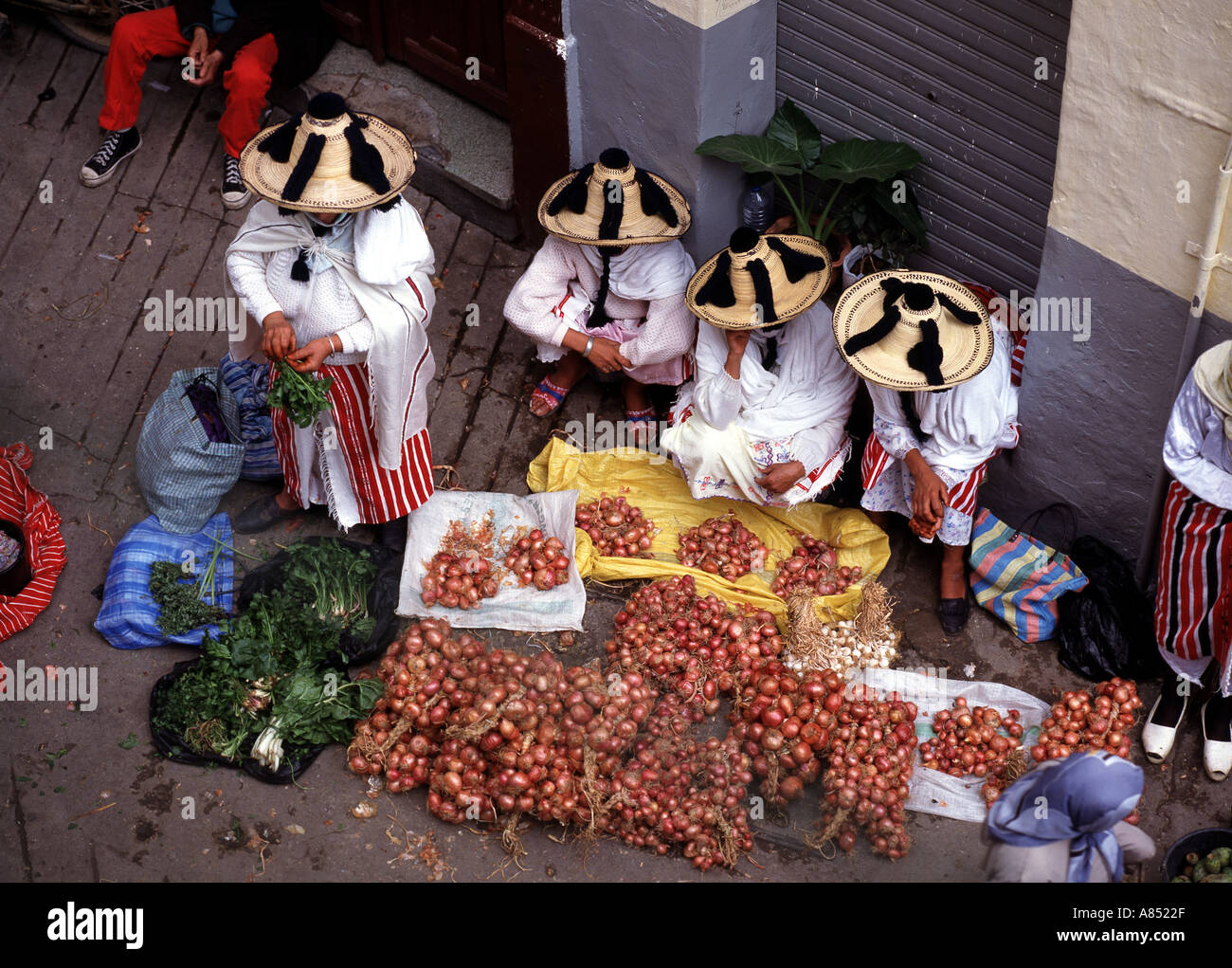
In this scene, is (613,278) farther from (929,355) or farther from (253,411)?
(253,411)

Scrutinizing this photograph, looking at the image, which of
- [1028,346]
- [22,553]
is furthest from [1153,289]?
[22,553]

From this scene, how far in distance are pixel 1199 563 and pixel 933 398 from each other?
115 cm

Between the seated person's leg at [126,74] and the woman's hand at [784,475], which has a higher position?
the seated person's leg at [126,74]

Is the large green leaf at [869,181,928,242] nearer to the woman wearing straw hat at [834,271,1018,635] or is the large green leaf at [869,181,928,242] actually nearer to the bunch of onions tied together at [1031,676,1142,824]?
the woman wearing straw hat at [834,271,1018,635]

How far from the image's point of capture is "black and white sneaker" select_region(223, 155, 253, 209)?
709cm

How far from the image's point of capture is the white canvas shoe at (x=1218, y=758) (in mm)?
5105

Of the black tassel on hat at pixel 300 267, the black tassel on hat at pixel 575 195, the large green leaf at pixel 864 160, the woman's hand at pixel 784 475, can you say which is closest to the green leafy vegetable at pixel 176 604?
the black tassel on hat at pixel 300 267

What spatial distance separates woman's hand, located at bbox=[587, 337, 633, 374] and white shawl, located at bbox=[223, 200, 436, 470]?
34.5 inches

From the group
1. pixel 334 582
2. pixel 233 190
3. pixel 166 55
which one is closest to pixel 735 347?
pixel 334 582

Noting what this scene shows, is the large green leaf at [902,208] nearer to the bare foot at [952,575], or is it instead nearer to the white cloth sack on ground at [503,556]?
the bare foot at [952,575]

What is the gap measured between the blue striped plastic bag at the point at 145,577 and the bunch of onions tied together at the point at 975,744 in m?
2.98

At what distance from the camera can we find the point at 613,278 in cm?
595

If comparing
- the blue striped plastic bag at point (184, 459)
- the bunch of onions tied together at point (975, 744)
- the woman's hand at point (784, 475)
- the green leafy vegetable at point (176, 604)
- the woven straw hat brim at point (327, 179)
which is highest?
the woven straw hat brim at point (327, 179)

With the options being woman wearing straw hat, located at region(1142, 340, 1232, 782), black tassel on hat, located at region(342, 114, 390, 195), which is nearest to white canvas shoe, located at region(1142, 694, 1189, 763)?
woman wearing straw hat, located at region(1142, 340, 1232, 782)
